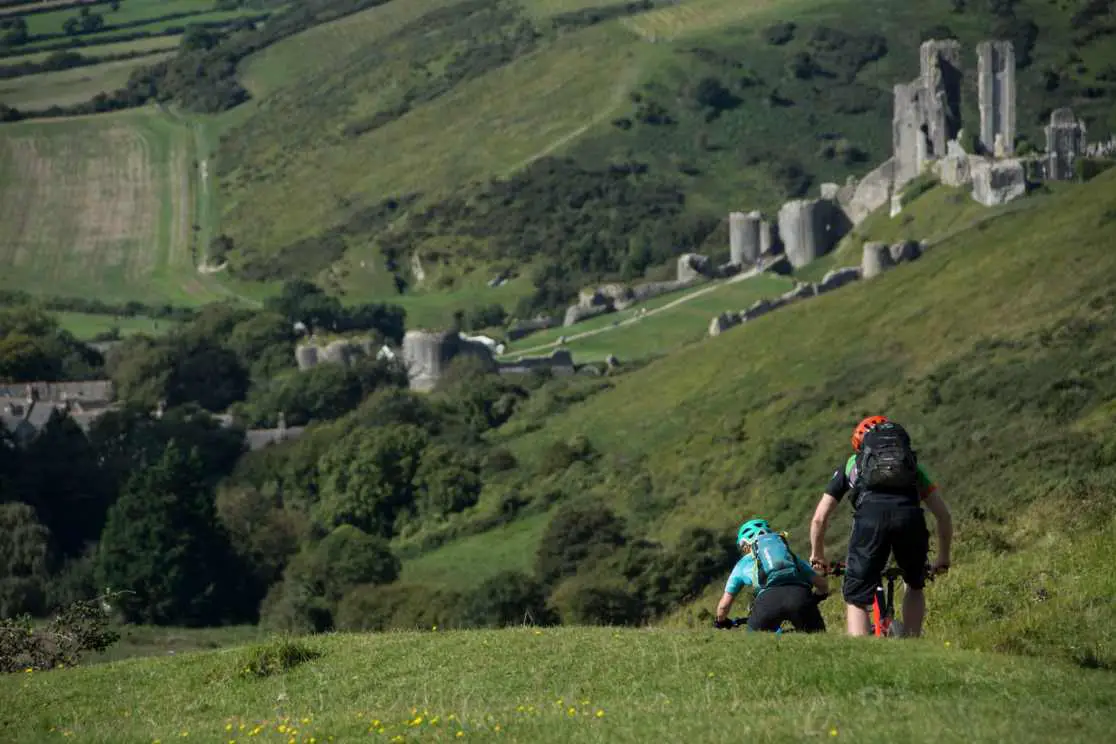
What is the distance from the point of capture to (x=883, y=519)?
46.5 ft

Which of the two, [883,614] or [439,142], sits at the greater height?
[883,614]

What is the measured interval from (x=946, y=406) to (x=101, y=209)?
Result: 107831 mm

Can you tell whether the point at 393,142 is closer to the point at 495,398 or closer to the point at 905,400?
the point at 495,398

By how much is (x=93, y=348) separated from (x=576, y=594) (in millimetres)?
74752

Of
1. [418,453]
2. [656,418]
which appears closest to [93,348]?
[418,453]

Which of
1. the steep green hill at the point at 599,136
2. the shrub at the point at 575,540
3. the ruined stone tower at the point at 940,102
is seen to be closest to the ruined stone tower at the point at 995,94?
the ruined stone tower at the point at 940,102

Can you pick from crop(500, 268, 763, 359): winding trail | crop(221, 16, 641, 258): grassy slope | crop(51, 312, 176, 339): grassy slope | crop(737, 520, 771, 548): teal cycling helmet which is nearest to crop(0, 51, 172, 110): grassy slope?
crop(221, 16, 641, 258): grassy slope

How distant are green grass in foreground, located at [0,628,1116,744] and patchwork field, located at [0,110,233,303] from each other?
112m

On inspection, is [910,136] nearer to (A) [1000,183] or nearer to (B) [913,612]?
(A) [1000,183]

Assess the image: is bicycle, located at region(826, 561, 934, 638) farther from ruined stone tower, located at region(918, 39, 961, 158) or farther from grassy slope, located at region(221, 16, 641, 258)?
grassy slope, located at region(221, 16, 641, 258)

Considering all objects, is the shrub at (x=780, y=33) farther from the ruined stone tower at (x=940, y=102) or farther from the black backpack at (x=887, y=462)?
the black backpack at (x=887, y=462)

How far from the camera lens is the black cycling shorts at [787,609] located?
14789 mm

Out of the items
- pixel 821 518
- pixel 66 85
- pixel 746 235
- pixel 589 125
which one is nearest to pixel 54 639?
pixel 821 518

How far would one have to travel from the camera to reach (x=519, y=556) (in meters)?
53.6
